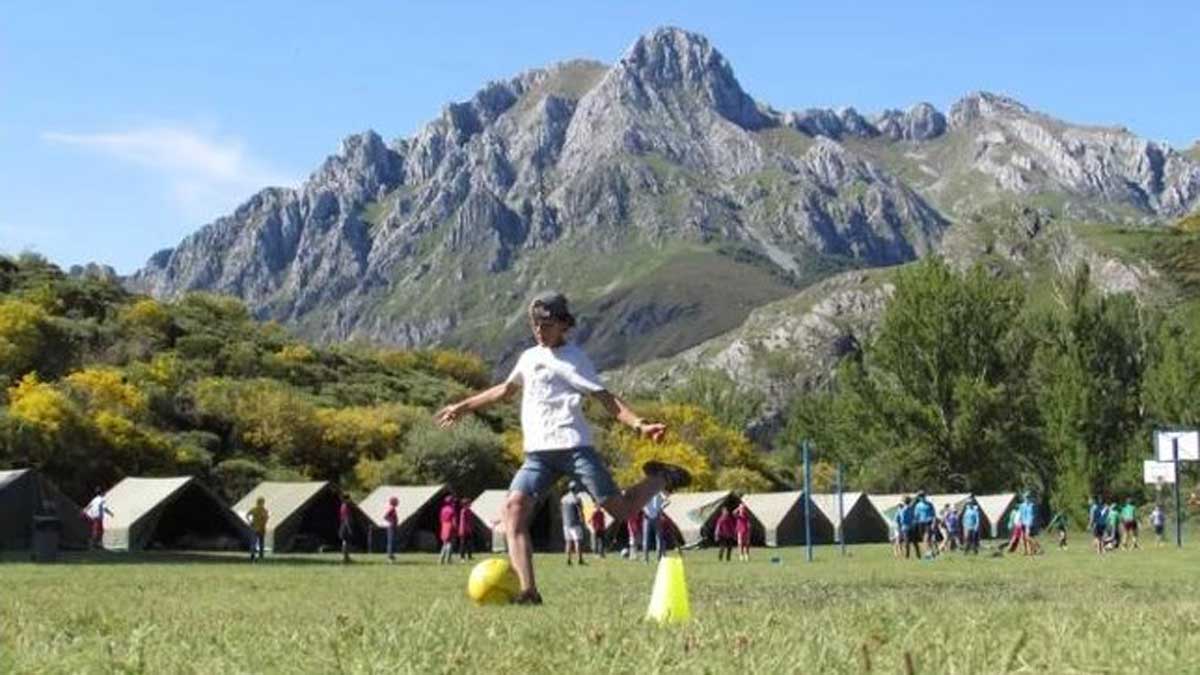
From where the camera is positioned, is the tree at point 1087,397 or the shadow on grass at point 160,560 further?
the tree at point 1087,397

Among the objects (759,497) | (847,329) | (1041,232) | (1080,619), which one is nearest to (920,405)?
(759,497)

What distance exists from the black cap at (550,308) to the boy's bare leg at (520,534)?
109cm

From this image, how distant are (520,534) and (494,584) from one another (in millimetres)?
367

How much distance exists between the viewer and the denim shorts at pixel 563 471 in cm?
861

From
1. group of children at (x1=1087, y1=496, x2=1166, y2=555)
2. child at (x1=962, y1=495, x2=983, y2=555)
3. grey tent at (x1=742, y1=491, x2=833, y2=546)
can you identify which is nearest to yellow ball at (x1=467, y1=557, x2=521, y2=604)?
child at (x1=962, y1=495, x2=983, y2=555)

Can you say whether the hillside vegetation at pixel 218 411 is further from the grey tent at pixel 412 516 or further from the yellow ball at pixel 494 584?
the yellow ball at pixel 494 584

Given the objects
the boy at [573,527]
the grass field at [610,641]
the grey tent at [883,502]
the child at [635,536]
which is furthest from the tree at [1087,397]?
the grass field at [610,641]

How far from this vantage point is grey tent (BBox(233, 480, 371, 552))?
1863 inches

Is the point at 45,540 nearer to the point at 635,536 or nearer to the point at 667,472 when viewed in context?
the point at 635,536

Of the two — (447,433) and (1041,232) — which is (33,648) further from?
(1041,232)

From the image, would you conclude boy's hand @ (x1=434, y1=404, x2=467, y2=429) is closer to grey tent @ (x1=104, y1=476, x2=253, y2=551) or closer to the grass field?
the grass field

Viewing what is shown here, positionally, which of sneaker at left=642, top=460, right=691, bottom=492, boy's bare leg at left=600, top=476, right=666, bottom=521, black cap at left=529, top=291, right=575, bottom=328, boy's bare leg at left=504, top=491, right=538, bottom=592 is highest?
black cap at left=529, top=291, right=575, bottom=328

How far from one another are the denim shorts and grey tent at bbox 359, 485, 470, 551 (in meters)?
40.6

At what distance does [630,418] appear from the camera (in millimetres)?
8422
